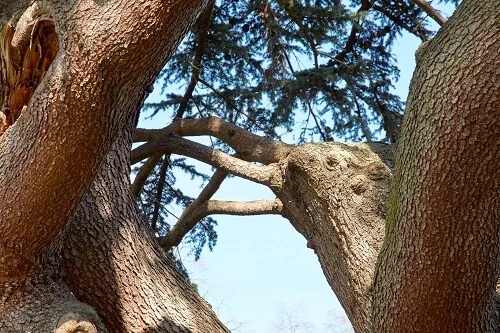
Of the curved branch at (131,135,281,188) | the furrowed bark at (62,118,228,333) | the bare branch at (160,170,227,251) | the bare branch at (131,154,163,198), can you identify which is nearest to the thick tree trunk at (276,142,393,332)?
the curved branch at (131,135,281,188)

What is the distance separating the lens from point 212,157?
390 cm

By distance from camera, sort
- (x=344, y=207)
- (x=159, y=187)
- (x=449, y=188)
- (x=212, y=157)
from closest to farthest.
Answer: (x=449, y=188) → (x=344, y=207) → (x=212, y=157) → (x=159, y=187)

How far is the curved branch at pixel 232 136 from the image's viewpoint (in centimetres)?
360

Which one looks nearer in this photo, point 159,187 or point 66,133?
point 66,133

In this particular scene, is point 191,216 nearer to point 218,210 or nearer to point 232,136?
point 218,210

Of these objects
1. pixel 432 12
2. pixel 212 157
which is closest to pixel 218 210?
pixel 212 157

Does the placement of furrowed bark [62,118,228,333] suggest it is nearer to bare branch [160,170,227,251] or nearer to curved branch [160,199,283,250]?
curved branch [160,199,283,250]

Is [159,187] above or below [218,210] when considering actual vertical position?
above

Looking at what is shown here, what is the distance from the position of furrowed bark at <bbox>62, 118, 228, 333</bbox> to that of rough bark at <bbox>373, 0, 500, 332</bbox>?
105 cm

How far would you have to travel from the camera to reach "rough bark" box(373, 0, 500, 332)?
1.78 metres

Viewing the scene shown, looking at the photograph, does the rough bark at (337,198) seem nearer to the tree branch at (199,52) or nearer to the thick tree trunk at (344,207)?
the thick tree trunk at (344,207)

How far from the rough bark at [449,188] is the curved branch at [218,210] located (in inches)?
66.1

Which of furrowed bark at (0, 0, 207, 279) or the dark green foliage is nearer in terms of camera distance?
furrowed bark at (0, 0, 207, 279)

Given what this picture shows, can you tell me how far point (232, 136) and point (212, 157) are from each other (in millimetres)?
205
